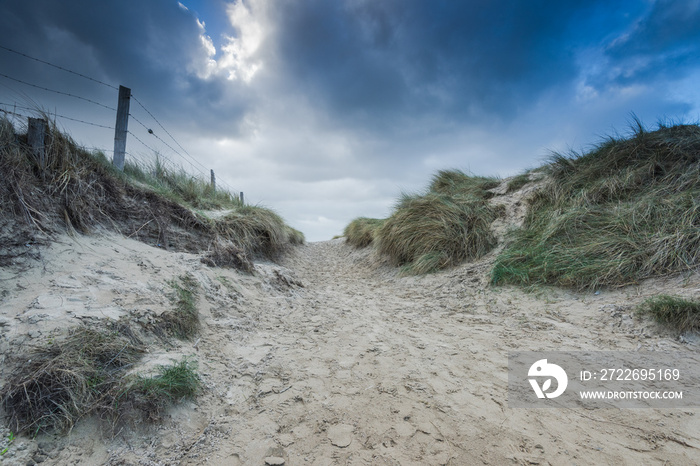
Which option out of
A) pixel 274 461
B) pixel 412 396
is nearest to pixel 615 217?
pixel 412 396

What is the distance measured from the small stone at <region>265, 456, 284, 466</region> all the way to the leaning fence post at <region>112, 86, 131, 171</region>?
18.6ft

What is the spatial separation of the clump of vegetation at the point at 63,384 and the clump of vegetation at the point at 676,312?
4.55m

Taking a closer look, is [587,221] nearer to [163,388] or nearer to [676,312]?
[676,312]

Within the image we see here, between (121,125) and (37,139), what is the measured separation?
95.9 inches

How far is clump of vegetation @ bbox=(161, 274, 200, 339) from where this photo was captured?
8.14 ft

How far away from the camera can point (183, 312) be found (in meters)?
2.65

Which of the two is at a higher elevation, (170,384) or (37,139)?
(37,139)

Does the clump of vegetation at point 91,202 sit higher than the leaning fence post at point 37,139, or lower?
lower

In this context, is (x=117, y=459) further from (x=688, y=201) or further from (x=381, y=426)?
(x=688, y=201)

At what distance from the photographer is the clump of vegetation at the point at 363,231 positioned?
10048 mm

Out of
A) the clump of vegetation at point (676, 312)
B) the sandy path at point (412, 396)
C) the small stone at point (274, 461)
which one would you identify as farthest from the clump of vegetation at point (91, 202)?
the clump of vegetation at point (676, 312)

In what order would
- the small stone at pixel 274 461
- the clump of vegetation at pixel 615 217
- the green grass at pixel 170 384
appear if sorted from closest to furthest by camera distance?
the small stone at pixel 274 461
the green grass at pixel 170 384
the clump of vegetation at pixel 615 217

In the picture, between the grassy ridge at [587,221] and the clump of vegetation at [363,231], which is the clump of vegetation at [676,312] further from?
the clump of vegetation at [363,231]

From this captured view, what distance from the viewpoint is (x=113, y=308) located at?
7.54 ft
